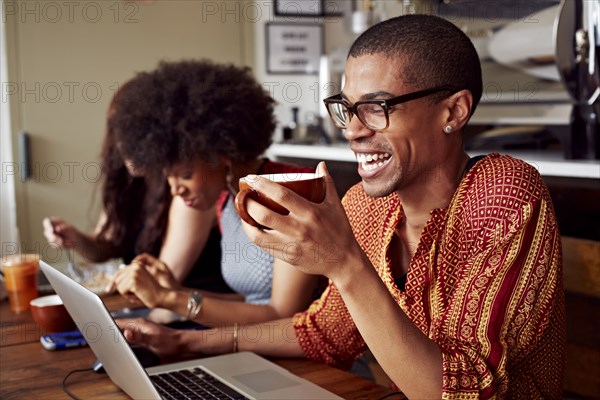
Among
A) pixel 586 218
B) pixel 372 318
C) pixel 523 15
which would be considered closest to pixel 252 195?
pixel 372 318

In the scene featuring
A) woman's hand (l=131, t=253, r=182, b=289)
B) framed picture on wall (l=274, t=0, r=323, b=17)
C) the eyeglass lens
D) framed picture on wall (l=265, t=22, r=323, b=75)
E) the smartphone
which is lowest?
the smartphone

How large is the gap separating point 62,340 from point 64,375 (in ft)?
0.58

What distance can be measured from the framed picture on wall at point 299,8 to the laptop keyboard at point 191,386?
9.12 feet

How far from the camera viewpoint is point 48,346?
4.69 feet

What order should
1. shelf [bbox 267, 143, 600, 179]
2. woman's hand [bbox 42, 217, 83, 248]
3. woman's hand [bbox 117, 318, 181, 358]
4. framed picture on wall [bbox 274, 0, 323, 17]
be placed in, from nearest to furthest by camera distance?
woman's hand [bbox 117, 318, 181, 358]
shelf [bbox 267, 143, 600, 179]
woman's hand [bbox 42, 217, 83, 248]
framed picture on wall [bbox 274, 0, 323, 17]

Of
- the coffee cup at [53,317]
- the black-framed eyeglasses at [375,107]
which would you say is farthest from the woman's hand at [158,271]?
the black-framed eyeglasses at [375,107]

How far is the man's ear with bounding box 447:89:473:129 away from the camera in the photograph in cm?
126

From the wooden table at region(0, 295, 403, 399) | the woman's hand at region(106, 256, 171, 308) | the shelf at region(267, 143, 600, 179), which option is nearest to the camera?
the wooden table at region(0, 295, 403, 399)

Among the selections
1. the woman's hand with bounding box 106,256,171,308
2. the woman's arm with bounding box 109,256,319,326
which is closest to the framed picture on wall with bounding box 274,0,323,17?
the woman's arm with bounding box 109,256,319,326

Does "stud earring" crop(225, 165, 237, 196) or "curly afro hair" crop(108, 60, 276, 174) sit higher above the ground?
"curly afro hair" crop(108, 60, 276, 174)

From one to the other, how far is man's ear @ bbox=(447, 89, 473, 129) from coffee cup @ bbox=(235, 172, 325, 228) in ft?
1.18

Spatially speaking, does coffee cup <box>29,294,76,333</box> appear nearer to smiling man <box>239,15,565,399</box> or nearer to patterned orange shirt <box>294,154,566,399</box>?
smiling man <box>239,15,565,399</box>

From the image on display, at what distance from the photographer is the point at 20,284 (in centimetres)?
176

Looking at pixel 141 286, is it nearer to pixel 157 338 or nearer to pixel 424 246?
pixel 157 338
